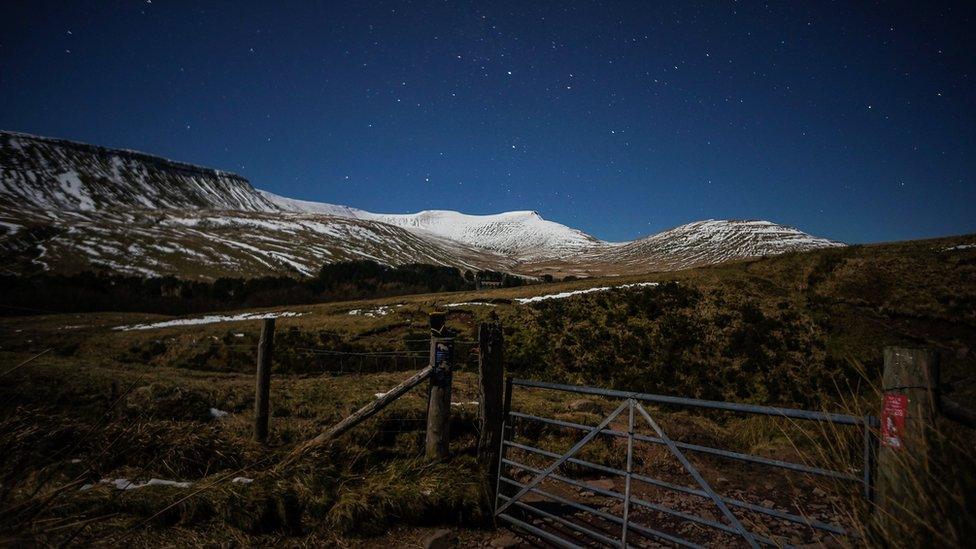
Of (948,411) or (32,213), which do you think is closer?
(948,411)

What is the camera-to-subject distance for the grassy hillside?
4.32m

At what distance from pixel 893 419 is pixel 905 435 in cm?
19

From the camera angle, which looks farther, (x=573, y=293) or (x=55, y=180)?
(x=55, y=180)

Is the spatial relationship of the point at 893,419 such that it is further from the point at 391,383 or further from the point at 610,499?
the point at 391,383

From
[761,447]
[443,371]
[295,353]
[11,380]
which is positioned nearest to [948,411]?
[443,371]

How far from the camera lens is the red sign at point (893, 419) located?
274cm

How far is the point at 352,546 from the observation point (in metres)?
4.65

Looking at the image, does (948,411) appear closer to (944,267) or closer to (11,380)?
(11,380)

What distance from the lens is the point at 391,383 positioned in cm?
Result: 1217

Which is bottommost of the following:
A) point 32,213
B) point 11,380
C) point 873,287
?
point 11,380

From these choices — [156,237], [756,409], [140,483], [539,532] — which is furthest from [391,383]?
[156,237]

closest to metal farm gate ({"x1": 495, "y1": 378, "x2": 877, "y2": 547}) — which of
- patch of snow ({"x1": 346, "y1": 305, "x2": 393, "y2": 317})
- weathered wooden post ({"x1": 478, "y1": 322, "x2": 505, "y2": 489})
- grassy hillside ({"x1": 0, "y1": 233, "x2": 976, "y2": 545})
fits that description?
weathered wooden post ({"x1": 478, "y1": 322, "x2": 505, "y2": 489})

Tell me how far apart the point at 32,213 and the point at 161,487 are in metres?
176

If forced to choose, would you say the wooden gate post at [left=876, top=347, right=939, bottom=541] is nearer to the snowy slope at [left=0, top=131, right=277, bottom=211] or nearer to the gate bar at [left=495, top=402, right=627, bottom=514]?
the gate bar at [left=495, top=402, right=627, bottom=514]
